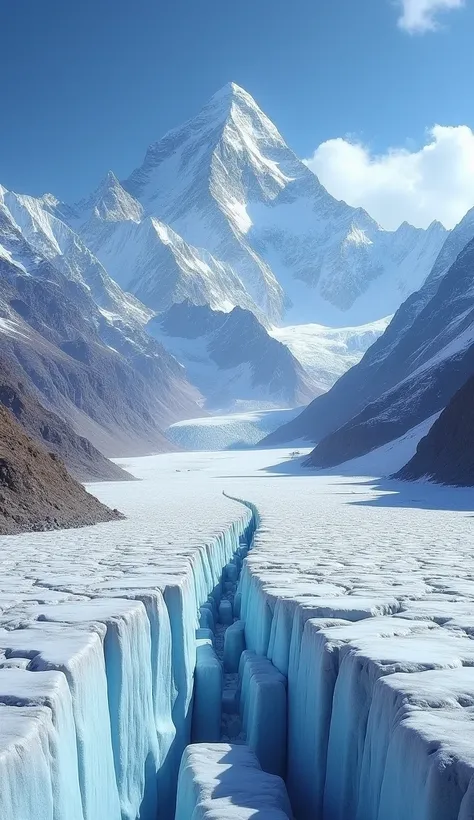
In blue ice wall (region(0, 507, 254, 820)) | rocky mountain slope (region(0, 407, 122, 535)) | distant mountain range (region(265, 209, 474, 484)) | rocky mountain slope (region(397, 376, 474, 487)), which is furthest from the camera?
distant mountain range (region(265, 209, 474, 484))

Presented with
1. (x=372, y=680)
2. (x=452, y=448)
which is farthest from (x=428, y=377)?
(x=372, y=680)

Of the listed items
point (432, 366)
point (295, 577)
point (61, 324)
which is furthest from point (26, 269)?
point (295, 577)

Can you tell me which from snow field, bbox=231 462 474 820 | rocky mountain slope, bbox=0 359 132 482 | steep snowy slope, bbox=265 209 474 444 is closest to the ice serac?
snow field, bbox=231 462 474 820

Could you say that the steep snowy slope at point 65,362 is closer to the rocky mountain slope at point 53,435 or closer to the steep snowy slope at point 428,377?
the rocky mountain slope at point 53,435

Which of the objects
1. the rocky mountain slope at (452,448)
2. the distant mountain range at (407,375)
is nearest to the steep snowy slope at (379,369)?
the distant mountain range at (407,375)

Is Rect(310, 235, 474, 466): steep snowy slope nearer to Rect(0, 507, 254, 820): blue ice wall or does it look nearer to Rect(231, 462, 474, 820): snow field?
Rect(231, 462, 474, 820): snow field

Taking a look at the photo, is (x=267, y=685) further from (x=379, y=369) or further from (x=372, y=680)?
(x=379, y=369)
